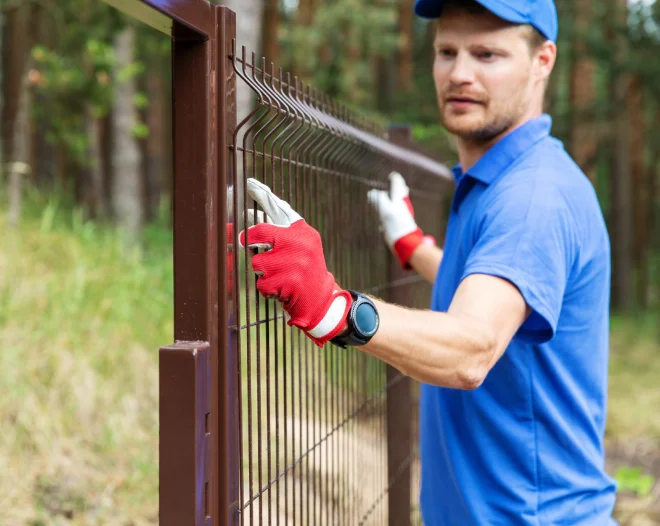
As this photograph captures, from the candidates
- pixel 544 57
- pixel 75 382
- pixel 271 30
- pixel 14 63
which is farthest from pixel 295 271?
pixel 271 30

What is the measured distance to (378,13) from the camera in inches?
453

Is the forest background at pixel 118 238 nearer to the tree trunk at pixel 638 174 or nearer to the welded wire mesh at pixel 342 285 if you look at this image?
the tree trunk at pixel 638 174

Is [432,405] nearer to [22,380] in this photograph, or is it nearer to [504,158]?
[504,158]

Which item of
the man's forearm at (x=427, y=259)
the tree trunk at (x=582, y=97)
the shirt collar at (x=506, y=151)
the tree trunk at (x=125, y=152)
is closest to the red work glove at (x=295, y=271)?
the shirt collar at (x=506, y=151)

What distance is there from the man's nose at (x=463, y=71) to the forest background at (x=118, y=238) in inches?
119

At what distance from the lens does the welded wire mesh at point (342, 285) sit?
1.76 m

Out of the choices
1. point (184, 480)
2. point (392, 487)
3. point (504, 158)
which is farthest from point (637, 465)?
point (184, 480)

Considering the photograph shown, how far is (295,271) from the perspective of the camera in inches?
63.4

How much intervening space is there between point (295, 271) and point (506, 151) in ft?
3.40

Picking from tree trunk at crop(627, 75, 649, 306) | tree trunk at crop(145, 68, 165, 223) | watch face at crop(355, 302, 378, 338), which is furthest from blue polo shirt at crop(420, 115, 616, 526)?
tree trunk at crop(145, 68, 165, 223)

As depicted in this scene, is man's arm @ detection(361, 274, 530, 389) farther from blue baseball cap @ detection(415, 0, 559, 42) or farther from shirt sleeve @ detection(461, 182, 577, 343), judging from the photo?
Answer: blue baseball cap @ detection(415, 0, 559, 42)

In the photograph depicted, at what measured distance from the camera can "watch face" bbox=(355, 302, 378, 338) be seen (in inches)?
65.2

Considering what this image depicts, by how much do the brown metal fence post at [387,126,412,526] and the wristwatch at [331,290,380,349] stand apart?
1.79 m

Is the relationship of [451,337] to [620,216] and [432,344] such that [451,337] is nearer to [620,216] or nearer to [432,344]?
[432,344]
